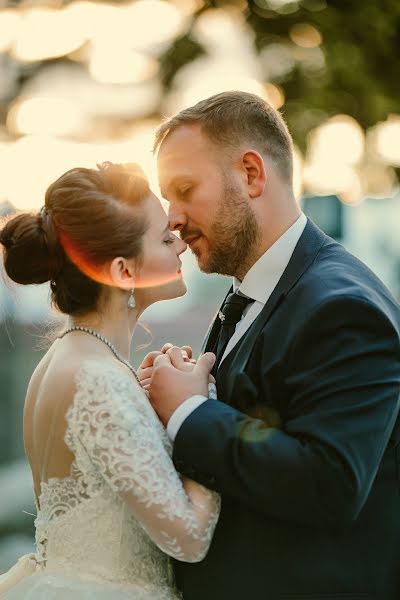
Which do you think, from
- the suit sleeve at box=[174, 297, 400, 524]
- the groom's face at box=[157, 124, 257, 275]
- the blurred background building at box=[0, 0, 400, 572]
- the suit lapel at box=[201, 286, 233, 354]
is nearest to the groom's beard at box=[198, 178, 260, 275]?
the groom's face at box=[157, 124, 257, 275]

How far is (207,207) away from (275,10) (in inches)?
97.6

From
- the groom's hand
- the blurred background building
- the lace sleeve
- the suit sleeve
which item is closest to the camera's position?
the suit sleeve

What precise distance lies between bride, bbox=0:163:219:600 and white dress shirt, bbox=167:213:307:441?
0.70 ft

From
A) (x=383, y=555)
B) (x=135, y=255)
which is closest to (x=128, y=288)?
(x=135, y=255)

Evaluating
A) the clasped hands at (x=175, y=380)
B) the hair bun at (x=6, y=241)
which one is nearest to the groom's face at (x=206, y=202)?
the clasped hands at (x=175, y=380)

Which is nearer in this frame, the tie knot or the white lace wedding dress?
the white lace wedding dress

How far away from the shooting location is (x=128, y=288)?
9.82ft

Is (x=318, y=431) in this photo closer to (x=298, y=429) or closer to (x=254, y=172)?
(x=298, y=429)

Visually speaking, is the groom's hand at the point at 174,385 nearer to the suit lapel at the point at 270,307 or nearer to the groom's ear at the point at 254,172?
the suit lapel at the point at 270,307

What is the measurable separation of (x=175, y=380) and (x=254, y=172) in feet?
2.75

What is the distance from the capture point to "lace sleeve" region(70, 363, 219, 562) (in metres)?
2.57

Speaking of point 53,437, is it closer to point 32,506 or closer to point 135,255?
point 135,255

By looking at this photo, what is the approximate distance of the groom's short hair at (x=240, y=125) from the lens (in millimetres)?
3209

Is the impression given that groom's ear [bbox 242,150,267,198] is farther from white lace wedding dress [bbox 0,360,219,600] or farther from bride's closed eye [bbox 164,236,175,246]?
white lace wedding dress [bbox 0,360,219,600]
